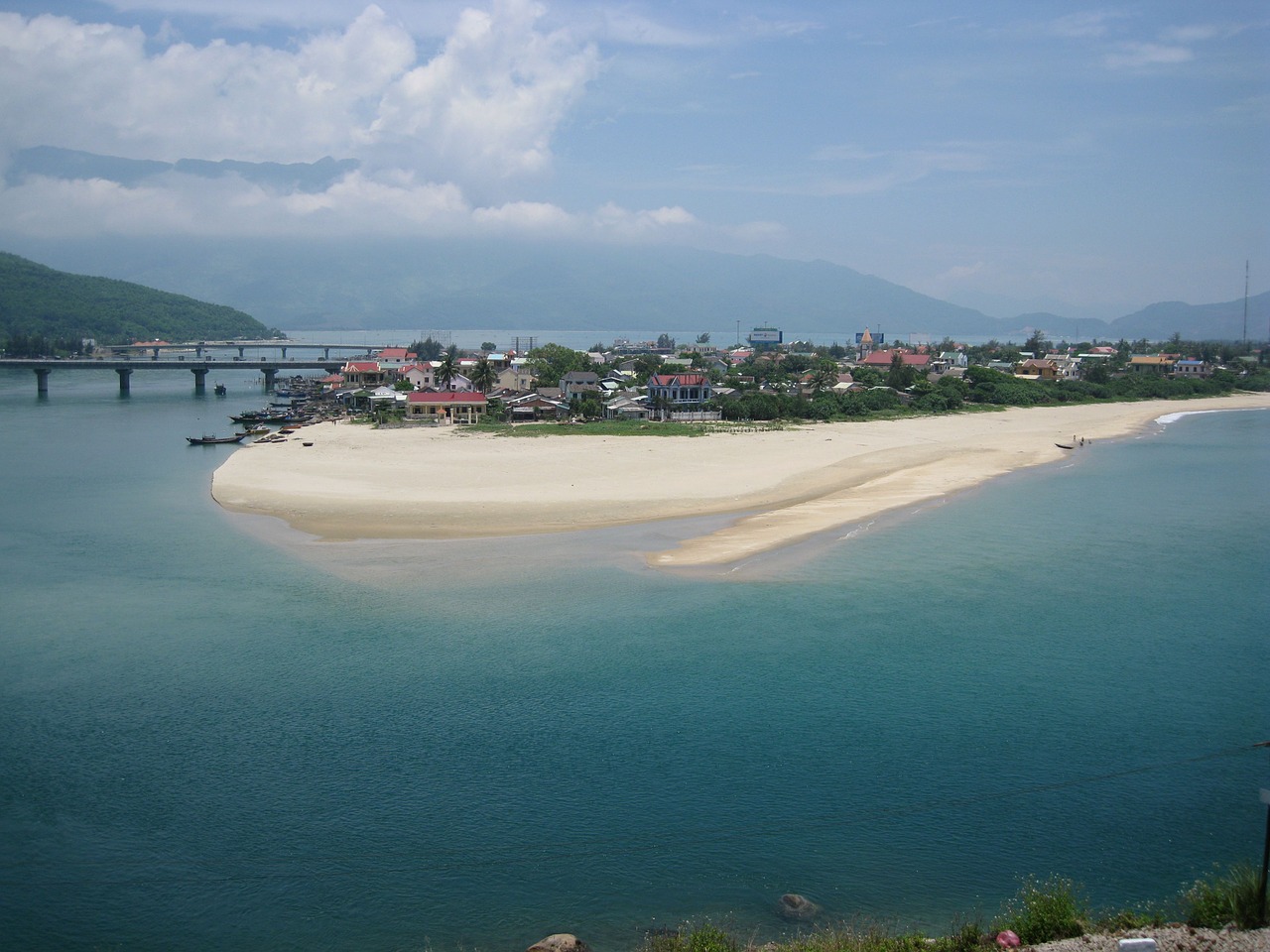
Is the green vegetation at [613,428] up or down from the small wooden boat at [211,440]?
up

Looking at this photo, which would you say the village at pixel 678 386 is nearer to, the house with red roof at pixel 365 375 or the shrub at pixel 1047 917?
the house with red roof at pixel 365 375

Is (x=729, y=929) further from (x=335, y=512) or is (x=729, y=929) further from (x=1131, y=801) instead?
(x=335, y=512)

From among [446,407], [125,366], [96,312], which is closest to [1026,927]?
[446,407]

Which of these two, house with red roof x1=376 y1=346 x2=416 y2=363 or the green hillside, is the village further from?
the green hillside

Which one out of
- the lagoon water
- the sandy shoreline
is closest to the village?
the sandy shoreline

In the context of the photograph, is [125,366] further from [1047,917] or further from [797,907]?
[1047,917]

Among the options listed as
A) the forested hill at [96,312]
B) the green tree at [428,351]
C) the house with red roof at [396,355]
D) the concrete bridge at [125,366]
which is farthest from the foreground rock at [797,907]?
the forested hill at [96,312]

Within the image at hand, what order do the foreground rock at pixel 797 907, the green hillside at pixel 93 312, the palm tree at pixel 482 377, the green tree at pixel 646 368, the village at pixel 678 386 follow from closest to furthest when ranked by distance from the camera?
1. the foreground rock at pixel 797 907
2. the village at pixel 678 386
3. the palm tree at pixel 482 377
4. the green tree at pixel 646 368
5. the green hillside at pixel 93 312
